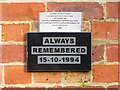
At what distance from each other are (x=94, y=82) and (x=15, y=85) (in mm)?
286

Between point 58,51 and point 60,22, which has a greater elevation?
point 60,22

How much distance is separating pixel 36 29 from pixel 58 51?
4.4 inches

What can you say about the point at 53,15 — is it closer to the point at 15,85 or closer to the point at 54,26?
the point at 54,26

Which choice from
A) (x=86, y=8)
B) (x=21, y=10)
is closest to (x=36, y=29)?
(x=21, y=10)

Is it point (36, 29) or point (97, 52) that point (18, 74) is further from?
point (97, 52)

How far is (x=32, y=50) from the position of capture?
1.42 metres

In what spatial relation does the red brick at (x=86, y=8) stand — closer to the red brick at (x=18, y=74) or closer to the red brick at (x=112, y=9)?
the red brick at (x=112, y=9)

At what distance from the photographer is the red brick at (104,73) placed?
1442mm

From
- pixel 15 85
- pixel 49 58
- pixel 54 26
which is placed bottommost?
pixel 15 85

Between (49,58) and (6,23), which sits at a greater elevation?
(6,23)

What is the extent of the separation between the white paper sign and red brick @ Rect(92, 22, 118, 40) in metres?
0.06

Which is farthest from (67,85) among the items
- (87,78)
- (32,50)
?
(32,50)

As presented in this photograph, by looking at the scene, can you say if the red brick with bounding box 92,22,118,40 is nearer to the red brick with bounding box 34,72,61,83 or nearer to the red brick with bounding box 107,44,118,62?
the red brick with bounding box 107,44,118,62

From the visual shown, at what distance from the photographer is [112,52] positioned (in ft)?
4.74
